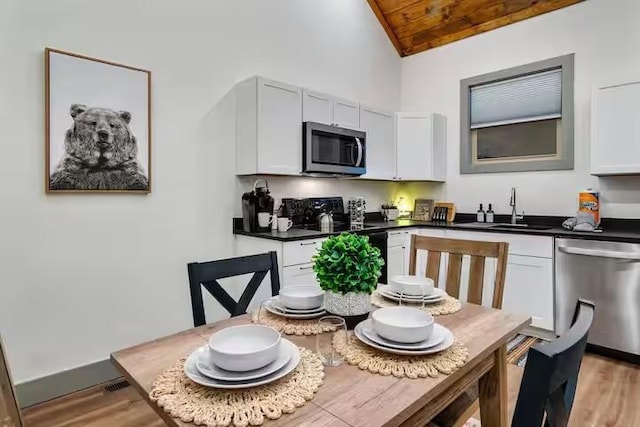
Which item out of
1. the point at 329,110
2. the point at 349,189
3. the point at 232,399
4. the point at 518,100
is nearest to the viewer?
the point at 232,399

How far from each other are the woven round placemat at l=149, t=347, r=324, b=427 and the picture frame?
12.0 feet

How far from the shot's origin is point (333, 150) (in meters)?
3.43

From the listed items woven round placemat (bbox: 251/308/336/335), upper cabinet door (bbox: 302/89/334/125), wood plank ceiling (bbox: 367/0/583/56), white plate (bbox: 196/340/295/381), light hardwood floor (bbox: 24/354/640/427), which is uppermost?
wood plank ceiling (bbox: 367/0/583/56)

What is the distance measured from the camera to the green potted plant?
4.00ft

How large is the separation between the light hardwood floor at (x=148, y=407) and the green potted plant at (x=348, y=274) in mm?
1387

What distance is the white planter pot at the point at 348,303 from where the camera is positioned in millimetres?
1250

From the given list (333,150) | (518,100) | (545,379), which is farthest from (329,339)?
(518,100)

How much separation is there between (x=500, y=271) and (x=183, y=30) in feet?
8.59

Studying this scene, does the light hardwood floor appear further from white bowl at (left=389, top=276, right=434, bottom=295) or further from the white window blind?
the white window blind

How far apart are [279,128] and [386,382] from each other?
8.07 feet

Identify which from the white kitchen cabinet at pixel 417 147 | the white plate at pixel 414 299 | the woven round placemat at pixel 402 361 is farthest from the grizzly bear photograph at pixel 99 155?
the white kitchen cabinet at pixel 417 147

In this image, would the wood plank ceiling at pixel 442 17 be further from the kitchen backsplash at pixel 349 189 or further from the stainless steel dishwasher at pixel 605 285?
the stainless steel dishwasher at pixel 605 285

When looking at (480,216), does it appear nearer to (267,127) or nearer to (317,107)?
(317,107)

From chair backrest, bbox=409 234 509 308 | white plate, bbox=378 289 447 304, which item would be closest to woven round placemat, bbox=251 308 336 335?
white plate, bbox=378 289 447 304
